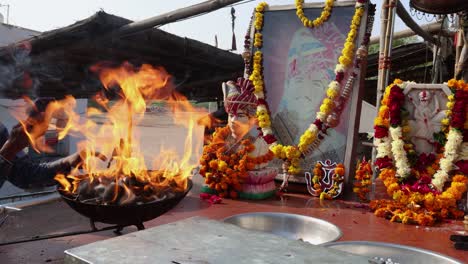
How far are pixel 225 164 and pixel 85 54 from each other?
2.83 metres

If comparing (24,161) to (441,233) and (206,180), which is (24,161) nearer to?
(206,180)

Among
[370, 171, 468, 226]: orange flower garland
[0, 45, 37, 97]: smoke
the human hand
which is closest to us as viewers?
the human hand

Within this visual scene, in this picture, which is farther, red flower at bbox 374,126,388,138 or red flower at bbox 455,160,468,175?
red flower at bbox 374,126,388,138

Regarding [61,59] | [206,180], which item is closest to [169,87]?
[61,59]

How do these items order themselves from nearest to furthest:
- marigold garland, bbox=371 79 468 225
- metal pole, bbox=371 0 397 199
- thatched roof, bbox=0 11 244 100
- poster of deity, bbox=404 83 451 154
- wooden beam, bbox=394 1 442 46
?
marigold garland, bbox=371 79 468 225 → poster of deity, bbox=404 83 451 154 → thatched roof, bbox=0 11 244 100 → metal pole, bbox=371 0 397 199 → wooden beam, bbox=394 1 442 46

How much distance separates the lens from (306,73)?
220 inches

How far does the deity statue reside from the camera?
4.57 meters

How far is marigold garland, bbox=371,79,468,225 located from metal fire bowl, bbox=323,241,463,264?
1107 millimetres

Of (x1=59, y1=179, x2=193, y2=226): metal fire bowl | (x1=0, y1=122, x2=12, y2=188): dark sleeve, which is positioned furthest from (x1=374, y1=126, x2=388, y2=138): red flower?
(x1=0, y1=122, x2=12, y2=188): dark sleeve

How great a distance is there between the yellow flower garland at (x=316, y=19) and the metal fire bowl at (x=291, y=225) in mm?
2899

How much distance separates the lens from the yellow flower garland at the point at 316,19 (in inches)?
215

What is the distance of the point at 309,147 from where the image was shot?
5438mm

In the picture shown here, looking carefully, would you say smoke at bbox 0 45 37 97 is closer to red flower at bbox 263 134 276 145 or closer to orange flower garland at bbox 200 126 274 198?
orange flower garland at bbox 200 126 274 198

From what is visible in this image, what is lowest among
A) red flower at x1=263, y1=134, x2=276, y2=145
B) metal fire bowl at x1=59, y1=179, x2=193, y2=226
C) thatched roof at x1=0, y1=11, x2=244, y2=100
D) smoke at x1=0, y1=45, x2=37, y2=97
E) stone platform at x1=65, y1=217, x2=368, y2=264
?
metal fire bowl at x1=59, y1=179, x2=193, y2=226
